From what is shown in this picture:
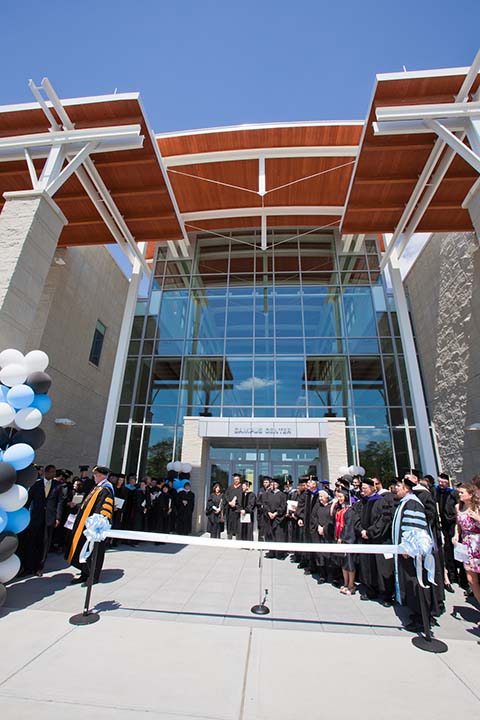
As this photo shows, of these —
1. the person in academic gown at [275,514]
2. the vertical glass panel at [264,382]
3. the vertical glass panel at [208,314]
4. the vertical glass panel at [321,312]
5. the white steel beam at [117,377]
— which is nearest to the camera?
the person in academic gown at [275,514]

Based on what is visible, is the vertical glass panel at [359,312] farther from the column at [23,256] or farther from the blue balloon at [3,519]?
the blue balloon at [3,519]

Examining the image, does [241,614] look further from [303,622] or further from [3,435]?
[3,435]

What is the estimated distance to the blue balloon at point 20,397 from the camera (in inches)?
212

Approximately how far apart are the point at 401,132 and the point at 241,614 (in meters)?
12.0

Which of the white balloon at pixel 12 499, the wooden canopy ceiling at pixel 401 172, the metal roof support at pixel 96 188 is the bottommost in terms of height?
the white balloon at pixel 12 499

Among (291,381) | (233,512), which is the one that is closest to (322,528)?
(233,512)

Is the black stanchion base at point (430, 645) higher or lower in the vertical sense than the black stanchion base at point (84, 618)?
lower

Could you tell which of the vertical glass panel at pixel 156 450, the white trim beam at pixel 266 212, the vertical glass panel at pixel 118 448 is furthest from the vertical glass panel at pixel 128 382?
the white trim beam at pixel 266 212

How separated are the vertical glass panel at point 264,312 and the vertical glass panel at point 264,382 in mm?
1386

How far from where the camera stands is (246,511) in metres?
10.1

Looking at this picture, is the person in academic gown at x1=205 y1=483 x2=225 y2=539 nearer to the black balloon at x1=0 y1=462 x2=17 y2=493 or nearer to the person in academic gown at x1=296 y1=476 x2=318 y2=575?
the person in academic gown at x1=296 y1=476 x2=318 y2=575

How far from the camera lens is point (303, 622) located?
4523 millimetres

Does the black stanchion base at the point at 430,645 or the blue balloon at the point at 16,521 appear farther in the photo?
the blue balloon at the point at 16,521

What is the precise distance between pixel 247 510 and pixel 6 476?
278 inches
